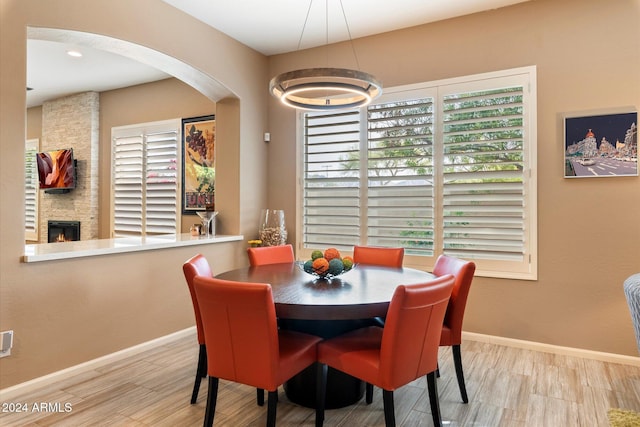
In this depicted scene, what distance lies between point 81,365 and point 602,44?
4784 mm

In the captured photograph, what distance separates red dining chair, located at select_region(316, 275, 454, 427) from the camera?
1829mm

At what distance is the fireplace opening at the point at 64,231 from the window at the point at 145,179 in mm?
712

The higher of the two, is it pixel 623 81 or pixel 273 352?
pixel 623 81

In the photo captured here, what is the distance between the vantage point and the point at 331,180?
4.43m

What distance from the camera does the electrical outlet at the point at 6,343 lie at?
2.49 m

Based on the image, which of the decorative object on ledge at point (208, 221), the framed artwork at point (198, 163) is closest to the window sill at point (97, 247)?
the decorative object on ledge at point (208, 221)

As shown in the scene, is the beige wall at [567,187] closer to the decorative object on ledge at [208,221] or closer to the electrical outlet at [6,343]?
the decorative object on ledge at [208,221]

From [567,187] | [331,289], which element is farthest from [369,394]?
[567,187]

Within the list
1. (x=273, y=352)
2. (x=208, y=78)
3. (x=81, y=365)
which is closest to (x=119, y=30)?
(x=208, y=78)

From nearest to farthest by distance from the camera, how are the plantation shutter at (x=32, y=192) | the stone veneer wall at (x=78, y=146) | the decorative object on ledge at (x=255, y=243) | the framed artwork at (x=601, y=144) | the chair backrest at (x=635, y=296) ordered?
the chair backrest at (x=635, y=296), the framed artwork at (x=601, y=144), the decorative object on ledge at (x=255, y=243), the stone veneer wall at (x=78, y=146), the plantation shutter at (x=32, y=192)

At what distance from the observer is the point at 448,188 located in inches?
149

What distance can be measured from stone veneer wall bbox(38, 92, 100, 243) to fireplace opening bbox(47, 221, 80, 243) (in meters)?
0.07

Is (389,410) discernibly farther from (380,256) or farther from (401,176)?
(401,176)

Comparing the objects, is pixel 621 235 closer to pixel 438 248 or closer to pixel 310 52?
pixel 438 248
